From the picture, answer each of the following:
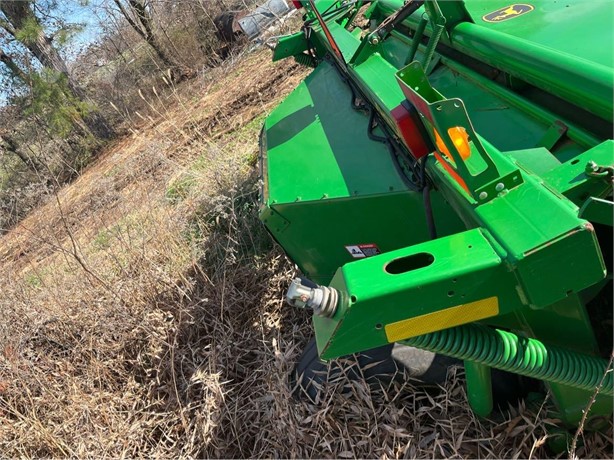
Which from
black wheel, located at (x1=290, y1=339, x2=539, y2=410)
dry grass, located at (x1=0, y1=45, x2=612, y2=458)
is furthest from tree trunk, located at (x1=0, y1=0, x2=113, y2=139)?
black wheel, located at (x1=290, y1=339, x2=539, y2=410)

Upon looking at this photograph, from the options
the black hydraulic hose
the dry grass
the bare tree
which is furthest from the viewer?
the bare tree

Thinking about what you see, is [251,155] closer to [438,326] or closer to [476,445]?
[476,445]

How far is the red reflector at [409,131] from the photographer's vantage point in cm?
164

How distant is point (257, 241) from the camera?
368cm

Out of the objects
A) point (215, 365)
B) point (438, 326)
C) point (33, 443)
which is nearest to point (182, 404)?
point (215, 365)

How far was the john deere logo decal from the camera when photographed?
2.20 meters

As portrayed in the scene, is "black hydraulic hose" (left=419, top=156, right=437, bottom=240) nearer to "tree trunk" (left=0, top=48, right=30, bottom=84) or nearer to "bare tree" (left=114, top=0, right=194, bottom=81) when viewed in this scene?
"bare tree" (left=114, top=0, right=194, bottom=81)

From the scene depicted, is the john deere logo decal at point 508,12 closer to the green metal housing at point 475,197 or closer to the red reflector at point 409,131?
the green metal housing at point 475,197

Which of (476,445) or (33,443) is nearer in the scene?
(476,445)

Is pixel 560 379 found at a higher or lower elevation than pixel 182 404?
higher

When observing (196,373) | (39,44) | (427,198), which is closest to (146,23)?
(39,44)

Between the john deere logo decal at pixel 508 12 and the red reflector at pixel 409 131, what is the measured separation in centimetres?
91

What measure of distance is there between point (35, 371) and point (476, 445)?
2502mm

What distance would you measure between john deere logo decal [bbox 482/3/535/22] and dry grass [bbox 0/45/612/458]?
148 centimetres
